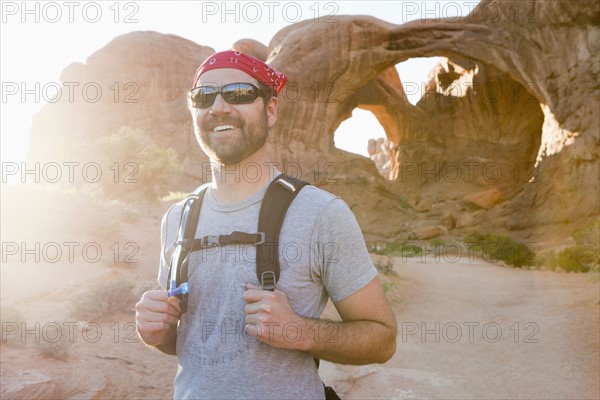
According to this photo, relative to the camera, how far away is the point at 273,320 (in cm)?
146

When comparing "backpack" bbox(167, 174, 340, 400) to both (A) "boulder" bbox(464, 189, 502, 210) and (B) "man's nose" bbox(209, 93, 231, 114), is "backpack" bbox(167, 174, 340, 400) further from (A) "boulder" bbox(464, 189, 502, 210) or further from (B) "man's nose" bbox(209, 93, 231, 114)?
(A) "boulder" bbox(464, 189, 502, 210)

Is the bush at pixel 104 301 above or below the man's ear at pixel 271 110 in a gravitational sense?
below

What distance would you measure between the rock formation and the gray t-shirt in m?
20.5

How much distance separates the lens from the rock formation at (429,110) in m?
20.5

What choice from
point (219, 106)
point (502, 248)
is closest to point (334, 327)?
point (219, 106)

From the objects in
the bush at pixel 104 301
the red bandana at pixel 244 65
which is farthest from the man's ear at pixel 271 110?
the bush at pixel 104 301

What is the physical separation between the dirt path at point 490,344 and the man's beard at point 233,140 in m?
4.24

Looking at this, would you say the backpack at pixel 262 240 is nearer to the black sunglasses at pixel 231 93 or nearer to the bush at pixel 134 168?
the black sunglasses at pixel 231 93

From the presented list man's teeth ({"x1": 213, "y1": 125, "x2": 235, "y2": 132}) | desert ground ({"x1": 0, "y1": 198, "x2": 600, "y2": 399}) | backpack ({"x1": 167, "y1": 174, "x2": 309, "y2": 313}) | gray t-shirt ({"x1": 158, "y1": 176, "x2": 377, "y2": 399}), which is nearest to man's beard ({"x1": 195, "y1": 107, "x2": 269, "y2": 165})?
man's teeth ({"x1": 213, "y1": 125, "x2": 235, "y2": 132})

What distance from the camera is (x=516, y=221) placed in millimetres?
21938

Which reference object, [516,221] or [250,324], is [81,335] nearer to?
[250,324]

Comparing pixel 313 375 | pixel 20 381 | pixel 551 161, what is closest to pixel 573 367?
pixel 313 375

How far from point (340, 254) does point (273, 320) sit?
324 millimetres

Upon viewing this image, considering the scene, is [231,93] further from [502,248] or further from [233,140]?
[502,248]
